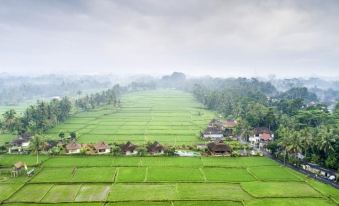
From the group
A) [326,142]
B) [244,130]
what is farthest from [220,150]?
[326,142]

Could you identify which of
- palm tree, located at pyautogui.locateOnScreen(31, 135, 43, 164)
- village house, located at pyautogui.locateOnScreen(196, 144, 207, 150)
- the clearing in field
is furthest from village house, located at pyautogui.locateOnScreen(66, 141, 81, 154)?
the clearing in field

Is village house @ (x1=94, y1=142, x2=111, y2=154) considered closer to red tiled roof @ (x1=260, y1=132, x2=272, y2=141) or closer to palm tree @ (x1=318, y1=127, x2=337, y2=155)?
red tiled roof @ (x1=260, y1=132, x2=272, y2=141)

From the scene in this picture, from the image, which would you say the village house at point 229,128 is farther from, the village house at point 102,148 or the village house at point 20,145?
the village house at point 20,145

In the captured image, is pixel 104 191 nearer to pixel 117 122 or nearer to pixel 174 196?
pixel 174 196

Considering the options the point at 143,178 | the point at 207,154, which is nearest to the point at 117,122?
the point at 207,154

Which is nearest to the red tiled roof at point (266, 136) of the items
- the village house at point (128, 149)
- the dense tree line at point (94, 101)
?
the village house at point (128, 149)
